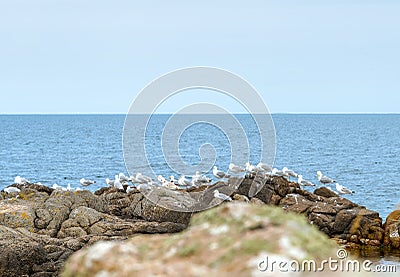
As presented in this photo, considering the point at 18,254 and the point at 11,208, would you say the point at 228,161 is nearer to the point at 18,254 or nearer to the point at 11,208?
the point at 11,208

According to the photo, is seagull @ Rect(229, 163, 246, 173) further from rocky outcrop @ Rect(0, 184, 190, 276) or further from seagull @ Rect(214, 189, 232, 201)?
rocky outcrop @ Rect(0, 184, 190, 276)

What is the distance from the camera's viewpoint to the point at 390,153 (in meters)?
79.7

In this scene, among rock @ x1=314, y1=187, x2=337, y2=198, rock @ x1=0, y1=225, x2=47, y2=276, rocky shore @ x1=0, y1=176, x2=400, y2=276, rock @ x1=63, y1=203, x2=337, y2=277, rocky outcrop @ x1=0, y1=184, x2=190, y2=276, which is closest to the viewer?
rock @ x1=63, y1=203, x2=337, y2=277

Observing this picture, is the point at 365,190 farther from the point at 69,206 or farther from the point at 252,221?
the point at 252,221

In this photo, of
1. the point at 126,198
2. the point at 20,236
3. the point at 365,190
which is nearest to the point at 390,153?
the point at 365,190

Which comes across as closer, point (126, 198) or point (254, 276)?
point (254, 276)

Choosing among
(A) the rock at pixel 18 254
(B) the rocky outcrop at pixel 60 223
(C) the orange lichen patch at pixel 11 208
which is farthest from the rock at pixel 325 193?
(A) the rock at pixel 18 254

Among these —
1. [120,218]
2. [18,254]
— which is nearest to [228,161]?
[120,218]

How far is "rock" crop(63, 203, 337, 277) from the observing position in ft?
13.5

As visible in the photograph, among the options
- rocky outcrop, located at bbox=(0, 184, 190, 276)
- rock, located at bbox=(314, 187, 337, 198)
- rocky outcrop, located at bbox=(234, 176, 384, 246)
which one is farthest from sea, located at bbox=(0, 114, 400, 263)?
rocky outcrop, located at bbox=(0, 184, 190, 276)

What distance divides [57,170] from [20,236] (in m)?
51.7

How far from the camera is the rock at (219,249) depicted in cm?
410

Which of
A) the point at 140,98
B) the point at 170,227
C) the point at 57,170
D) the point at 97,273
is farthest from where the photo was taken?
the point at 57,170

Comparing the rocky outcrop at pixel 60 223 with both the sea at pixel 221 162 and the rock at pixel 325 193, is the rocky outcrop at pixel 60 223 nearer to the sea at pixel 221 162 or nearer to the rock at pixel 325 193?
the rock at pixel 325 193
